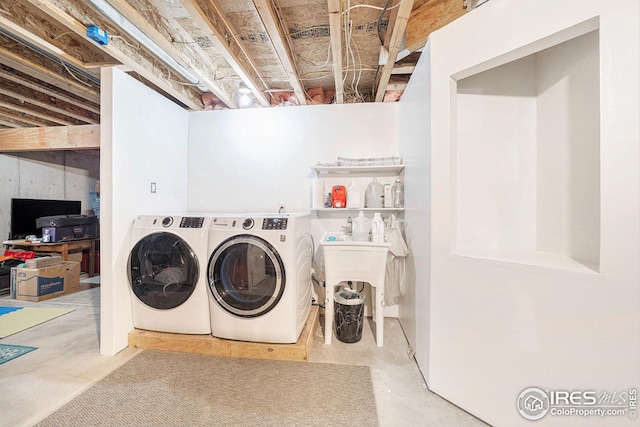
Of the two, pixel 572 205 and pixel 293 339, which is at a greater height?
pixel 572 205

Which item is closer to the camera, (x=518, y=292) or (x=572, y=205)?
(x=518, y=292)

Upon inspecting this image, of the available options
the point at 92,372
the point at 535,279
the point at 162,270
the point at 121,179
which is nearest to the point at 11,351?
the point at 92,372

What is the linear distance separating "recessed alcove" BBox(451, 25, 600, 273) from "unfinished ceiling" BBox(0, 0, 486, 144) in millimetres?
623

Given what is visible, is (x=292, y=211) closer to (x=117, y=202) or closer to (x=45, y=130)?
(x=117, y=202)

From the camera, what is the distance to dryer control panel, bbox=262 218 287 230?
1.89m

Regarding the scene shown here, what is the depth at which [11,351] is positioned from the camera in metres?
1.95

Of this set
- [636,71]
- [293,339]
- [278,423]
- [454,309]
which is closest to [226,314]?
[293,339]

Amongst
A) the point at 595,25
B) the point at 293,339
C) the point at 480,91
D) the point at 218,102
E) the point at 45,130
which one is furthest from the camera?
the point at 218,102

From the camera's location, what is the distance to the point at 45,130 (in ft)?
8.18

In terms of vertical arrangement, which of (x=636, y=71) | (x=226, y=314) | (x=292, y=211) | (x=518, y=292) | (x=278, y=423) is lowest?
(x=278, y=423)

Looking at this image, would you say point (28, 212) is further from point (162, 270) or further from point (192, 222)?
point (192, 222)

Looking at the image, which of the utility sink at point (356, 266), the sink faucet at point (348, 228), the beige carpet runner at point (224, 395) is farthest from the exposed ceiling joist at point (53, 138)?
the sink faucet at point (348, 228)

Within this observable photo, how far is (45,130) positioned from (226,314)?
8.77ft

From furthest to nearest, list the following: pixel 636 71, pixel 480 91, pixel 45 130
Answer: pixel 45 130, pixel 480 91, pixel 636 71
